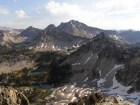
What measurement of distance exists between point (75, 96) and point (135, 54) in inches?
2751

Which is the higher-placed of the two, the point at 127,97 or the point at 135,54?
the point at 135,54

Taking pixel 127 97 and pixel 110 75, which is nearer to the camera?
pixel 127 97

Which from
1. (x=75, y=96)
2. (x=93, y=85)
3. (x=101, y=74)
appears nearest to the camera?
(x=75, y=96)

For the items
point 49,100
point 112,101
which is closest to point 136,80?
point 49,100

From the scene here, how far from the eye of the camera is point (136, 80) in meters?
159

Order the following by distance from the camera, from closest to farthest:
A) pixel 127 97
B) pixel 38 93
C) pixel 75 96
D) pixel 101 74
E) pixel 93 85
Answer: pixel 127 97 → pixel 75 96 → pixel 38 93 → pixel 93 85 → pixel 101 74

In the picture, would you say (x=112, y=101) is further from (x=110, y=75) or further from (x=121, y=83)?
(x=110, y=75)

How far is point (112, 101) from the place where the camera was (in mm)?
51719

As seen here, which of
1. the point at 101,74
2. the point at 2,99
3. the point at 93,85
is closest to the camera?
the point at 2,99

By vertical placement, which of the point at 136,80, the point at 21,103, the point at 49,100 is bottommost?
the point at 49,100

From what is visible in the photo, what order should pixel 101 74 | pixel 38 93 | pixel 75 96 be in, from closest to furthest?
pixel 75 96, pixel 38 93, pixel 101 74

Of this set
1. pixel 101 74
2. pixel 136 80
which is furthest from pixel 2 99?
pixel 101 74

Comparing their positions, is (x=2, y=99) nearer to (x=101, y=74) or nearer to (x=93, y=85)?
(x=93, y=85)

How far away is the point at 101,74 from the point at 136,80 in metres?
43.3
